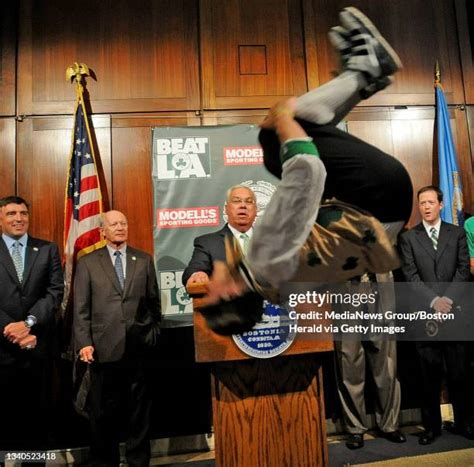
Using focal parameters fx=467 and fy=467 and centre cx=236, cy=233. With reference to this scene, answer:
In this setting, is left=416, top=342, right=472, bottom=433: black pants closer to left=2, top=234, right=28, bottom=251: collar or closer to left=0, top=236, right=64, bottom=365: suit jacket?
left=0, top=236, right=64, bottom=365: suit jacket

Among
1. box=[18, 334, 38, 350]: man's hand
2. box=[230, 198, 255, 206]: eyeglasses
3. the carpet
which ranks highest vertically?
box=[230, 198, 255, 206]: eyeglasses

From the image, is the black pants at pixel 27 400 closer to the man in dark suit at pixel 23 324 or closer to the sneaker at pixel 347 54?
the man in dark suit at pixel 23 324

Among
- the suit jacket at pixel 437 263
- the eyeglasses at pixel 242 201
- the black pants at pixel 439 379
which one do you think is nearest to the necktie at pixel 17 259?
the eyeglasses at pixel 242 201

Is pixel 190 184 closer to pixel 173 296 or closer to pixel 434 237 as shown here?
pixel 173 296

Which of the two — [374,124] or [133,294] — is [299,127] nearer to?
[133,294]

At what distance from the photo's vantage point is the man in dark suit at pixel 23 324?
2.84 meters

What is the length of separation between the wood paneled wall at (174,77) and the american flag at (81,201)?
0.20 meters

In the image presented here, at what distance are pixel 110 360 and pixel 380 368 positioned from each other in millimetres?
1852

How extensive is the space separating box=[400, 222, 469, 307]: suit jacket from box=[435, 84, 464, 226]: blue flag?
38 cm

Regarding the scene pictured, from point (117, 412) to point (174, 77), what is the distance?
2627 millimetres

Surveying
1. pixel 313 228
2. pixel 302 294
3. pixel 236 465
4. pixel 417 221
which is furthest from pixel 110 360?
pixel 417 221

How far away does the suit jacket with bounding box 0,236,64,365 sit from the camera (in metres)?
2.86

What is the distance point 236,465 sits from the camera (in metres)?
2.22

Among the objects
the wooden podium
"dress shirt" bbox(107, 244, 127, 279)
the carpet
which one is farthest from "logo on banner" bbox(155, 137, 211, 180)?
the carpet
